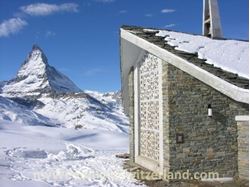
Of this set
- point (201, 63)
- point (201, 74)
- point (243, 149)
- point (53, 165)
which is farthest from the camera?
point (53, 165)

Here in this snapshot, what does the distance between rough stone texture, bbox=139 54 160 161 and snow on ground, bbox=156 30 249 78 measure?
0.85 metres

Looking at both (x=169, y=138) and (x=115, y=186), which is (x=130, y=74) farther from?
(x=115, y=186)

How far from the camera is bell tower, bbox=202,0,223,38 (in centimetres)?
1330

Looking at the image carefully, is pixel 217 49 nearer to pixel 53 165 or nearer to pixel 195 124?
pixel 195 124

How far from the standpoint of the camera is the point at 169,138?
9344 mm

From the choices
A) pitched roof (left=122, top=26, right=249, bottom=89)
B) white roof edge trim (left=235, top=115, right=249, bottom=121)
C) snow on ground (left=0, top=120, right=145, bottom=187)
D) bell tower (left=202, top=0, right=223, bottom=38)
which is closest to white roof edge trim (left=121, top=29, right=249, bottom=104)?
pitched roof (left=122, top=26, right=249, bottom=89)

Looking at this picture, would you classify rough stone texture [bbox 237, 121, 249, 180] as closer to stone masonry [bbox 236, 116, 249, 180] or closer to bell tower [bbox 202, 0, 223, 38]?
stone masonry [bbox 236, 116, 249, 180]

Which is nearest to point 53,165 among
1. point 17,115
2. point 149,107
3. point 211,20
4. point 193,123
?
point 149,107

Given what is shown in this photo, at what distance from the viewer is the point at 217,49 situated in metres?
10.5

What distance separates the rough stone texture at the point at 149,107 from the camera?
10.5 meters

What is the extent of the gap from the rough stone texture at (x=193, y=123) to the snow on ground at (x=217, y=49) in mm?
691

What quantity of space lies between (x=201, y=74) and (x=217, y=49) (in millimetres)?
1912

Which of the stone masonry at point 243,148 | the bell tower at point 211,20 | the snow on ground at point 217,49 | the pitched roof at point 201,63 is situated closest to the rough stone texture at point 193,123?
the stone masonry at point 243,148

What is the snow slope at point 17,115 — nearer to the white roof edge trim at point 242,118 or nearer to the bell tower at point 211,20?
the bell tower at point 211,20
